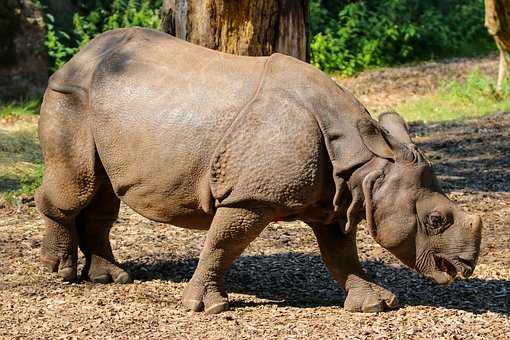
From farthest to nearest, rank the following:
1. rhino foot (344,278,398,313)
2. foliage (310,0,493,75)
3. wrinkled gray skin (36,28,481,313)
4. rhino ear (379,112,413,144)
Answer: foliage (310,0,493,75)
rhino foot (344,278,398,313)
rhino ear (379,112,413,144)
wrinkled gray skin (36,28,481,313)

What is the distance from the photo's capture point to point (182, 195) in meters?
5.86

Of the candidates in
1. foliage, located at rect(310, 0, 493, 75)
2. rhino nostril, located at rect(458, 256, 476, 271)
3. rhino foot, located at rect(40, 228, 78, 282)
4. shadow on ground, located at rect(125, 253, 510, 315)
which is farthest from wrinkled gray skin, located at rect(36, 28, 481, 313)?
foliage, located at rect(310, 0, 493, 75)

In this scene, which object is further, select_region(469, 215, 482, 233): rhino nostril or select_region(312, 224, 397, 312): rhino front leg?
select_region(312, 224, 397, 312): rhino front leg

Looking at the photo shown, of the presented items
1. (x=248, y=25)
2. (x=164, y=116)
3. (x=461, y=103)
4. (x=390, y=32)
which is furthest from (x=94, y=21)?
(x=164, y=116)

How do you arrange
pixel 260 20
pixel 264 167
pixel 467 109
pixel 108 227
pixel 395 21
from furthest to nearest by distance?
pixel 395 21
pixel 467 109
pixel 260 20
pixel 108 227
pixel 264 167

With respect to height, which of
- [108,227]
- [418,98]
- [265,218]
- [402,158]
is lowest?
[418,98]

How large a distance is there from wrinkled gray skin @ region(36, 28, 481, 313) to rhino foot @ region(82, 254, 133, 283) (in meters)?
0.73

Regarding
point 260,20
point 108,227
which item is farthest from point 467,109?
point 108,227

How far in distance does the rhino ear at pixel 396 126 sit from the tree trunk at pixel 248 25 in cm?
184

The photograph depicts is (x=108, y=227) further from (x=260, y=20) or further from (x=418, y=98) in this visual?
(x=418, y=98)

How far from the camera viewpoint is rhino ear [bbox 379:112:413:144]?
5.89 meters

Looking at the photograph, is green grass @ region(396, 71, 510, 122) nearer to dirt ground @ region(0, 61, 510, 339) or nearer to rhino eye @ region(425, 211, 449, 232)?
dirt ground @ region(0, 61, 510, 339)

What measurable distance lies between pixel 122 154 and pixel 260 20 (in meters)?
2.12

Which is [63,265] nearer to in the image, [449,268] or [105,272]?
[105,272]
